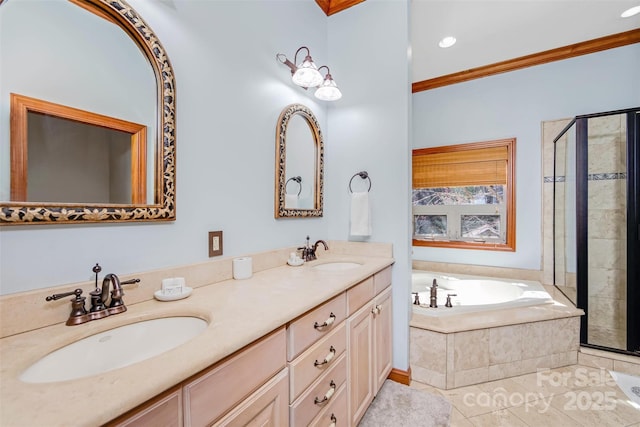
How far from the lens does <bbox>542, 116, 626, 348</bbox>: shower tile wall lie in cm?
215

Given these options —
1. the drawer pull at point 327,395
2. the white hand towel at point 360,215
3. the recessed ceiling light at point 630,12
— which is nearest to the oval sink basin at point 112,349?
the drawer pull at point 327,395

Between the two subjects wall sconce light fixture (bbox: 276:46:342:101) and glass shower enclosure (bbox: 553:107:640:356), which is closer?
wall sconce light fixture (bbox: 276:46:342:101)

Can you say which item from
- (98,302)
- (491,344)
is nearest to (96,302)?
(98,302)

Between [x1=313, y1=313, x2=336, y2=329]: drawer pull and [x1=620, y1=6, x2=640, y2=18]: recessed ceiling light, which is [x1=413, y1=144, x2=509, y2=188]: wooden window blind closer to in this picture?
[x1=620, y1=6, x2=640, y2=18]: recessed ceiling light

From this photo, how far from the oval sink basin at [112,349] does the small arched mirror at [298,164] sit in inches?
34.2

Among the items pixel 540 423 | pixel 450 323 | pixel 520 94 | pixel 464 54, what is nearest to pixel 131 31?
pixel 450 323

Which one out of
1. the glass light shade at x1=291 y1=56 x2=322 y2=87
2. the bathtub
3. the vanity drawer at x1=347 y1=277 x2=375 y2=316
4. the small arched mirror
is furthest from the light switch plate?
the bathtub

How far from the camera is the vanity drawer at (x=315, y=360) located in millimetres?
882

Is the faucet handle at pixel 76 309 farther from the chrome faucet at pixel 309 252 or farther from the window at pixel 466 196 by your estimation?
the window at pixel 466 196

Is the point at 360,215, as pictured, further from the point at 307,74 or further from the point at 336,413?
the point at 336,413

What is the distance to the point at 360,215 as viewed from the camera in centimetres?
192

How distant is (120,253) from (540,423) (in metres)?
2.29

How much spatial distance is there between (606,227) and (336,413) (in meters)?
2.71

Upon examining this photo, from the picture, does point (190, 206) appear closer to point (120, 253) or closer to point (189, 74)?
point (120, 253)
